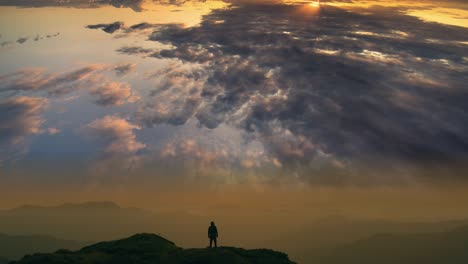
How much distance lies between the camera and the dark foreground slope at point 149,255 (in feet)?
198

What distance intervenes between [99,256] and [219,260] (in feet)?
52.2

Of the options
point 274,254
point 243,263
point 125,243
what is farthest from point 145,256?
point 274,254

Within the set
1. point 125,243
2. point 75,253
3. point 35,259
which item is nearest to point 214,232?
point 125,243

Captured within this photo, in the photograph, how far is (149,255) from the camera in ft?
209

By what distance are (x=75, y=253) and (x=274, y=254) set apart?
1094 inches

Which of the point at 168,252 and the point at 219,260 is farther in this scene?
the point at 168,252

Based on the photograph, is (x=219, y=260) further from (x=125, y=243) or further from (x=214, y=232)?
(x=125, y=243)

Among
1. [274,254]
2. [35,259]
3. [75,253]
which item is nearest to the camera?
[35,259]

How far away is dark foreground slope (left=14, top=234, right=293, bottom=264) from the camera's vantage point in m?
60.3

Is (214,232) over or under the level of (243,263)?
over

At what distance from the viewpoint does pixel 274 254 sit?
6938cm

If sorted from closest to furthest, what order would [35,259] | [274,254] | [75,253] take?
[35,259], [75,253], [274,254]

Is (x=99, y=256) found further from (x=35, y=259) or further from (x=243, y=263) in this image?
(x=243, y=263)

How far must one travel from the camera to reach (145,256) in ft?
208
